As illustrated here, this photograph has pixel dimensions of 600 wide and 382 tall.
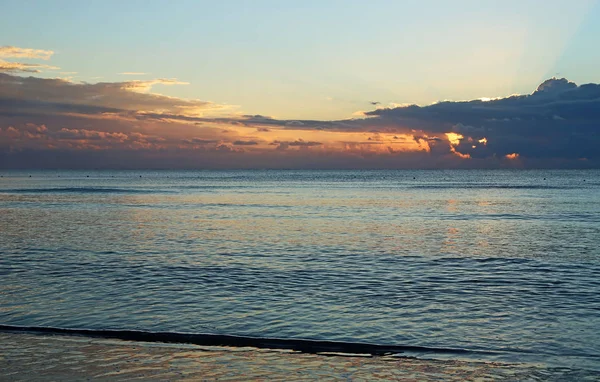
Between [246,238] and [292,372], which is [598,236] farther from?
[292,372]

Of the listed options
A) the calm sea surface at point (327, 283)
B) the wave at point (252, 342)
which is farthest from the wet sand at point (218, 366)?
the calm sea surface at point (327, 283)

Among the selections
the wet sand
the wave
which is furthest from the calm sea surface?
the wet sand

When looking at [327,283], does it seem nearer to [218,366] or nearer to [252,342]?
[252,342]

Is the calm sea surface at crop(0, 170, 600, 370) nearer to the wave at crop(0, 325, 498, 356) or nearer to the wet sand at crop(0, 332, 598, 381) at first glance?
the wave at crop(0, 325, 498, 356)

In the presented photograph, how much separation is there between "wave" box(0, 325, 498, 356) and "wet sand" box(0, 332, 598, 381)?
49 centimetres

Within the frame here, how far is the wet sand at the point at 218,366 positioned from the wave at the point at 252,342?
49 centimetres

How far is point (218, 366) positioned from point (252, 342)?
6.98ft

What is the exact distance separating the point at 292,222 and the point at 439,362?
1420 inches

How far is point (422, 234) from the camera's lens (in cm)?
A: 3975

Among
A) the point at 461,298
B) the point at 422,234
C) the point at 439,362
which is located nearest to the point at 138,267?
the point at 461,298

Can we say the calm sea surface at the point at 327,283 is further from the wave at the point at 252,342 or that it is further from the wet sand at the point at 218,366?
the wet sand at the point at 218,366

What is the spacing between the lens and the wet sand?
11.4 meters

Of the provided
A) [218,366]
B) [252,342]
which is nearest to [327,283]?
[252,342]

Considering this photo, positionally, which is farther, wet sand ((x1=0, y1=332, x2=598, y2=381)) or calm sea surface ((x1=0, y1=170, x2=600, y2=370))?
calm sea surface ((x1=0, y1=170, x2=600, y2=370))
